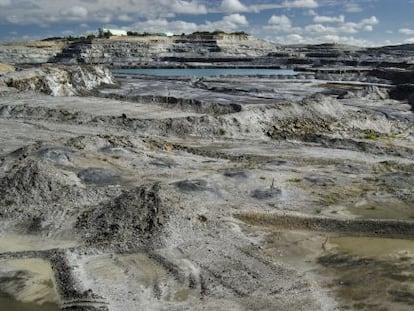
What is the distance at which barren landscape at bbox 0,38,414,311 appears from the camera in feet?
38.0

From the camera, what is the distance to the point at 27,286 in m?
11.8


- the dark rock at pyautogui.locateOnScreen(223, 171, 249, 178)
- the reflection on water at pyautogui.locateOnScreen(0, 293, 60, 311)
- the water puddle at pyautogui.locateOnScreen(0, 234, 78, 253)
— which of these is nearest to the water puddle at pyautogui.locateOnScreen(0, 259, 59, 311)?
the reflection on water at pyautogui.locateOnScreen(0, 293, 60, 311)

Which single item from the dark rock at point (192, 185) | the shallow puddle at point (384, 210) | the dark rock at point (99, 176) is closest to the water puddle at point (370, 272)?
the shallow puddle at point (384, 210)

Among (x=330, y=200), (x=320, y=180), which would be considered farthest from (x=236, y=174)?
(x=330, y=200)

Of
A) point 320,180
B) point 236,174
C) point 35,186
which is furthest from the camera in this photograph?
point 320,180

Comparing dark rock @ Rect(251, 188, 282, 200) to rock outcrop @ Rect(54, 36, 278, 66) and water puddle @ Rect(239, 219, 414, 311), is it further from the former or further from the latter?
rock outcrop @ Rect(54, 36, 278, 66)

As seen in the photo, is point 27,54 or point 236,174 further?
point 27,54

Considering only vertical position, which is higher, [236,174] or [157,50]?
[157,50]

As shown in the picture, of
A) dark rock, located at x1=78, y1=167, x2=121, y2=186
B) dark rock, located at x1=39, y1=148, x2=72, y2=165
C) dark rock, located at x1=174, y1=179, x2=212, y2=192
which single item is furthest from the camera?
dark rock, located at x1=39, y1=148, x2=72, y2=165

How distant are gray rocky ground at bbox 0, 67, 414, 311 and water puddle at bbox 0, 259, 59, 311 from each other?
0.04 meters

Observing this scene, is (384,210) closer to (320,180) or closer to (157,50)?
(320,180)

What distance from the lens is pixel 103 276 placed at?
39.7 ft

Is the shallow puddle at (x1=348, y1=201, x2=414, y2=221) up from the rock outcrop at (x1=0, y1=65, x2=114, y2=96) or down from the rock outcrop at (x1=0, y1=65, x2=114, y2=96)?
down

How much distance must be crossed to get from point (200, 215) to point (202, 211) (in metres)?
0.34
